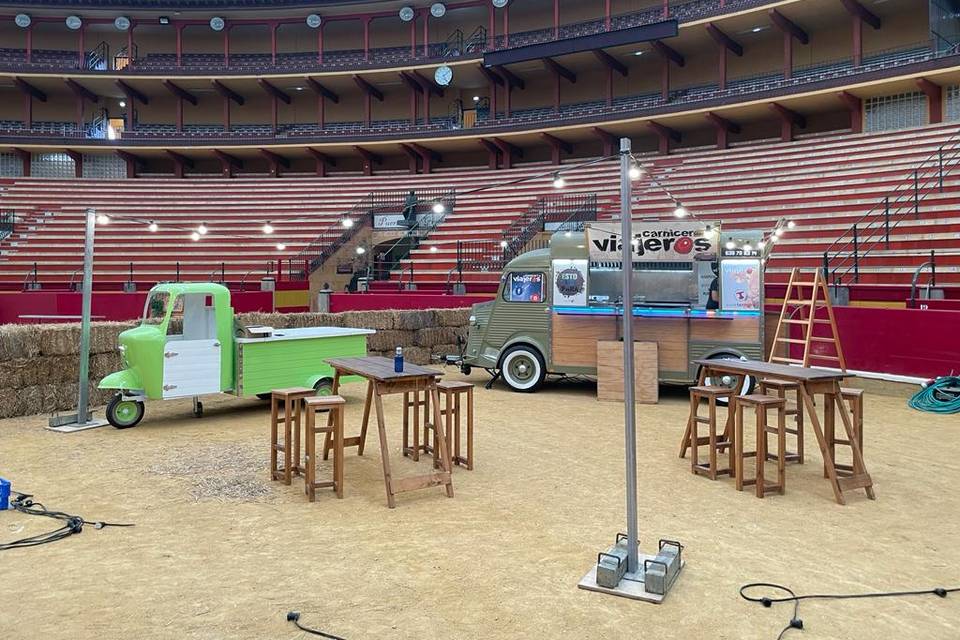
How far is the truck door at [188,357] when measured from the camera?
8.71 m

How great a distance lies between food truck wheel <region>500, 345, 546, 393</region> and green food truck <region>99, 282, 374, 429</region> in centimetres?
294

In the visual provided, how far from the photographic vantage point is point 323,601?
150 inches

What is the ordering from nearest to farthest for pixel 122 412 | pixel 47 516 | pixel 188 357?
pixel 47 516
pixel 122 412
pixel 188 357

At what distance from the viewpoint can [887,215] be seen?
14875mm

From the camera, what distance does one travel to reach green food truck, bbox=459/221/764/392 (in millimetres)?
10555

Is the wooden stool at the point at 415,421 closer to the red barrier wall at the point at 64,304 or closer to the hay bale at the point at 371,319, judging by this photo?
the hay bale at the point at 371,319

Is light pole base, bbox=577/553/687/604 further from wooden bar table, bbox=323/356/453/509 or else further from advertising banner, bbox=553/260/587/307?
advertising banner, bbox=553/260/587/307

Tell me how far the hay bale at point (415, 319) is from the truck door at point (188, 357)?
515 centimetres

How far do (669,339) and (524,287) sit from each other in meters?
2.67

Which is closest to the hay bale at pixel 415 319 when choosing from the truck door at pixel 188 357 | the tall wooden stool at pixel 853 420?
the truck door at pixel 188 357

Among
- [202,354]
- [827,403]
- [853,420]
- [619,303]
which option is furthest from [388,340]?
[853,420]

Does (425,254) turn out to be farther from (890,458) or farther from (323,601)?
(323,601)

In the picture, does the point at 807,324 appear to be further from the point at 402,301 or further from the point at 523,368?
the point at 402,301

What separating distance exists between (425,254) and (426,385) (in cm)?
1753
